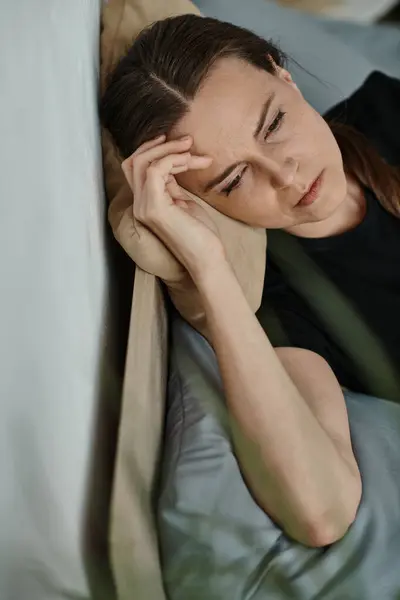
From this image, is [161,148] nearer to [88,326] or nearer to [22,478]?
[88,326]

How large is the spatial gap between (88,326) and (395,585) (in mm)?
278

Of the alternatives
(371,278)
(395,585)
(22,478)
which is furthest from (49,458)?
(371,278)

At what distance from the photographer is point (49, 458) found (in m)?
0.37

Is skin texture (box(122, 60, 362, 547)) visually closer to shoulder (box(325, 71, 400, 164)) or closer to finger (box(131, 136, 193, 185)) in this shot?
finger (box(131, 136, 193, 185))

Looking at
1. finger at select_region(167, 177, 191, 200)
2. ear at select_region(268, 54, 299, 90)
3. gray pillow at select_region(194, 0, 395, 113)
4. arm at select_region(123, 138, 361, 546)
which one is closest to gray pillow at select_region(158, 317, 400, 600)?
arm at select_region(123, 138, 361, 546)

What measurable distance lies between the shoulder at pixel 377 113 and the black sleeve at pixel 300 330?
21 centimetres

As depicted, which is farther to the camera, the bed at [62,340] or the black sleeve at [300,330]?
the black sleeve at [300,330]

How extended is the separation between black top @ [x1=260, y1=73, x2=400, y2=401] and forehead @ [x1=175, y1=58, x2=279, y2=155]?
0.16m

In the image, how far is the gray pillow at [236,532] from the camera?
1.43ft

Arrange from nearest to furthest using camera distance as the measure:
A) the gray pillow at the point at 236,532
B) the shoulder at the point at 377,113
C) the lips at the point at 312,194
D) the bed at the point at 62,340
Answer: the bed at the point at 62,340, the gray pillow at the point at 236,532, the lips at the point at 312,194, the shoulder at the point at 377,113

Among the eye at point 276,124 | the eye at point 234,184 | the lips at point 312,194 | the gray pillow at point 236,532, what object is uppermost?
the eye at point 276,124

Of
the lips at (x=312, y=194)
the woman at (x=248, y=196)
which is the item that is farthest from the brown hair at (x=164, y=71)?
the lips at (x=312, y=194)

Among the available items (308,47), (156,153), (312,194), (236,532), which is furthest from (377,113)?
(236,532)

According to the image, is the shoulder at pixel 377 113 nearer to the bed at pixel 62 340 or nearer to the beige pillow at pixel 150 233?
the beige pillow at pixel 150 233
